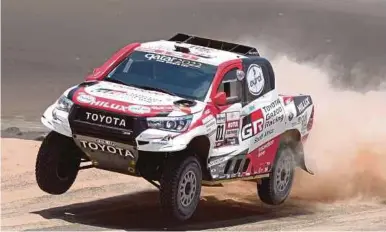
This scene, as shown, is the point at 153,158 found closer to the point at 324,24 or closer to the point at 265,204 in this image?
the point at 265,204

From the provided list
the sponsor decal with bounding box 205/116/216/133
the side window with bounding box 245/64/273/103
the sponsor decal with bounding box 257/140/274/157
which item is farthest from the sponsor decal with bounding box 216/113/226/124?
the sponsor decal with bounding box 257/140/274/157

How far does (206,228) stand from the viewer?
499 inches

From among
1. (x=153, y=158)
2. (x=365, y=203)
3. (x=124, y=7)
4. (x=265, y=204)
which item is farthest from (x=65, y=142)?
(x=124, y=7)

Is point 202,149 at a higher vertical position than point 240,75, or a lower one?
lower

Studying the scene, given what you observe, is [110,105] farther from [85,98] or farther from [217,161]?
[217,161]

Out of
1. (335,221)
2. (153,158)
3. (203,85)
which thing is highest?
(203,85)

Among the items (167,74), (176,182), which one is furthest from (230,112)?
(176,182)

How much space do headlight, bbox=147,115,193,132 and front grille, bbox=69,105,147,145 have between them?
10 centimetres

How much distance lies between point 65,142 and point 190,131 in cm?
157

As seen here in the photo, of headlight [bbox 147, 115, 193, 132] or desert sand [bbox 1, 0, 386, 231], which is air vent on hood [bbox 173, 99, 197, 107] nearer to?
headlight [bbox 147, 115, 193, 132]

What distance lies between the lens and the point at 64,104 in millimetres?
12336

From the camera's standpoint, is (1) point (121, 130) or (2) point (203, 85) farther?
(2) point (203, 85)

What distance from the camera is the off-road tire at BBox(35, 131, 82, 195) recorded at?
1270cm

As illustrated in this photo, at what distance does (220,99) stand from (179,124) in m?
0.87
